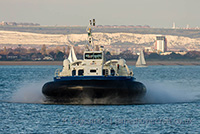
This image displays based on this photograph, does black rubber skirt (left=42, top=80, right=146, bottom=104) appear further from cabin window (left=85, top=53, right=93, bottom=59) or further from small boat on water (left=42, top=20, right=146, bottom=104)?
cabin window (left=85, top=53, right=93, bottom=59)

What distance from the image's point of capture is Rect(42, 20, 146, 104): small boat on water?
142 feet

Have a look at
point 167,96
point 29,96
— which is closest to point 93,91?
point 29,96

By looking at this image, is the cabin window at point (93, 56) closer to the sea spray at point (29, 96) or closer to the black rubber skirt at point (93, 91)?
the black rubber skirt at point (93, 91)

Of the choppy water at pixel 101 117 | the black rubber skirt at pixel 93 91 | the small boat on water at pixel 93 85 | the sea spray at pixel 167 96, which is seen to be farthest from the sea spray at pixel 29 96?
the sea spray at pixel 167 96

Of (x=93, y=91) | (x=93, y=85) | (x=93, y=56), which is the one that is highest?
(x=93, y=56)

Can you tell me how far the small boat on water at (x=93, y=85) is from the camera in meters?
43.4

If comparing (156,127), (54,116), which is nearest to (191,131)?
(156,127)

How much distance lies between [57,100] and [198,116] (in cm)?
1185

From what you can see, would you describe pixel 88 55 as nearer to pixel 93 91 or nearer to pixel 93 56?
pixel 93 56

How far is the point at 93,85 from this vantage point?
4312cm

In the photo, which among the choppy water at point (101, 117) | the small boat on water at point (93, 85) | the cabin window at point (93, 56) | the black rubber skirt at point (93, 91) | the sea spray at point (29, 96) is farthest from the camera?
the sea spray at point (29, 96)

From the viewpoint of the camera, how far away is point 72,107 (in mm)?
42500

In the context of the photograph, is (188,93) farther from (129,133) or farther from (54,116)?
(129,133)

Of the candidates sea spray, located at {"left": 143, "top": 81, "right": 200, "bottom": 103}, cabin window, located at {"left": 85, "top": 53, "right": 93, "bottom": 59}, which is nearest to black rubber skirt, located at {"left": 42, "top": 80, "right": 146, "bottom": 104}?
sea spray, located at {"left": 143, "top": 81, "right": 200, "bottom": 103}
